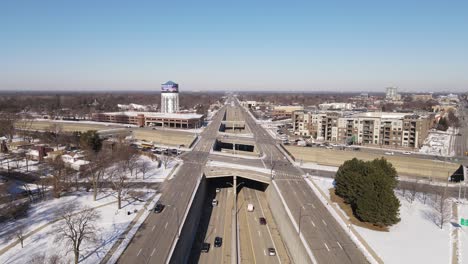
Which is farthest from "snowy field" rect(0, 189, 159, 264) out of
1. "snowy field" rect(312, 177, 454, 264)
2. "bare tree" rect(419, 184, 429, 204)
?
"bare tree" rect(419, 184, 429, 204)

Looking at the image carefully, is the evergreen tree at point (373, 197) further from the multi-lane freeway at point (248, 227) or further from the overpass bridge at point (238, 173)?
the overpass bridge at point (238, 173)

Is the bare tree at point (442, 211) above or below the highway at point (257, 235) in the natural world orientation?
above

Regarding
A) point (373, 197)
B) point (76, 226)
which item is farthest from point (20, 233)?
point (373, 197)

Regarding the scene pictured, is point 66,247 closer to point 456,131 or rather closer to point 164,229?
point 164,229

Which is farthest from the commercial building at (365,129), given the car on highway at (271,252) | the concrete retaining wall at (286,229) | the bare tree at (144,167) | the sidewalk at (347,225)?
the car on highway at (271,252)

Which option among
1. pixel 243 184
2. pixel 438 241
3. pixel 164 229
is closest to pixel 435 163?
pixel 438 241
